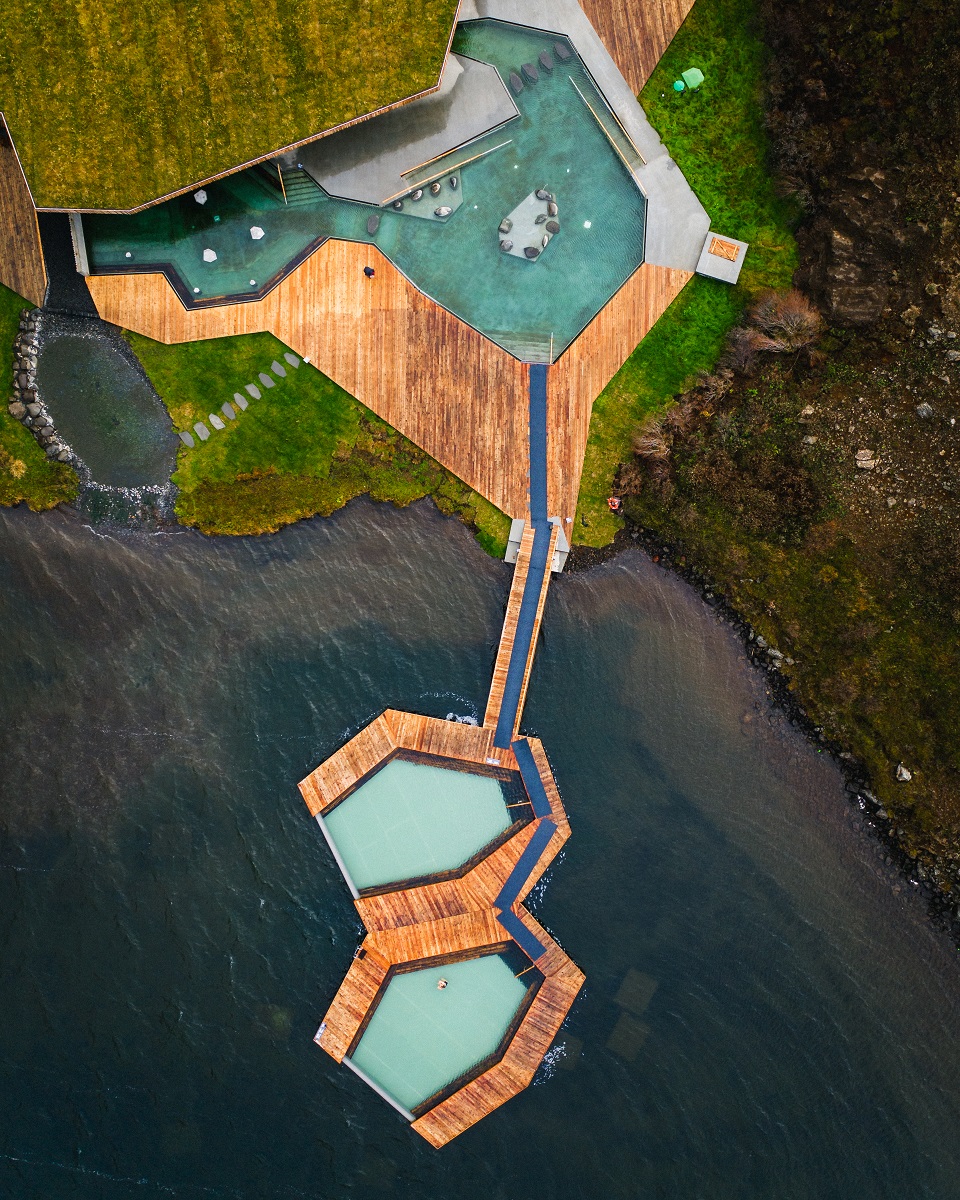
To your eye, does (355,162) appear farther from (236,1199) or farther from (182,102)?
(236,1199)

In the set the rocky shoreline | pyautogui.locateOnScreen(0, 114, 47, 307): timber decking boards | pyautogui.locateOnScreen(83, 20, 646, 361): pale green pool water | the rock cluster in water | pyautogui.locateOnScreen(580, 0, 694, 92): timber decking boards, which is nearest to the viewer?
pyautogui.locateOnScreen(0, 114, 47, 307): timber decking boards

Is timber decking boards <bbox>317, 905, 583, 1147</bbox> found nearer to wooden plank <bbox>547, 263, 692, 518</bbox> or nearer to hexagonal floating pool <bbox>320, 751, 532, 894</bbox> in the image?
hexagonal floating pool <bbox>320, 751, 532, 894</bbox>

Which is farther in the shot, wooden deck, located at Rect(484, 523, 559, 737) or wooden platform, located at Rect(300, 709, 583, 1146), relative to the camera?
wooden deck, located at Rect(484, 523, 559, 737)

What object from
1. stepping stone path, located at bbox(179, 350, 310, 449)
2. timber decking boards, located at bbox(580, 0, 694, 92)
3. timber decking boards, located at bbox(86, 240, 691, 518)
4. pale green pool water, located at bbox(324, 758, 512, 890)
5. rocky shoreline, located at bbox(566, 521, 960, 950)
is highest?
timber decking boards, located at bbox(580, 0, 694, 92)

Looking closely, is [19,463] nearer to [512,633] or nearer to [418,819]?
[512,633]

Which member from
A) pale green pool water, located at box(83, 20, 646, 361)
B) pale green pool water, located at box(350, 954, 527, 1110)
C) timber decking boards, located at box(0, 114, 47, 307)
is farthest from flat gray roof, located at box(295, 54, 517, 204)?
pale green pool water, located at box(350, 954, 527, 1110)

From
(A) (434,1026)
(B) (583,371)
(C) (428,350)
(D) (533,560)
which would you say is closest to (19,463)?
(C) (428,350)

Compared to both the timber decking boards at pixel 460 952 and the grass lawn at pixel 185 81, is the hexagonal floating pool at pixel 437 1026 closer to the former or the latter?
the timber decking boards at pixel 460 952
